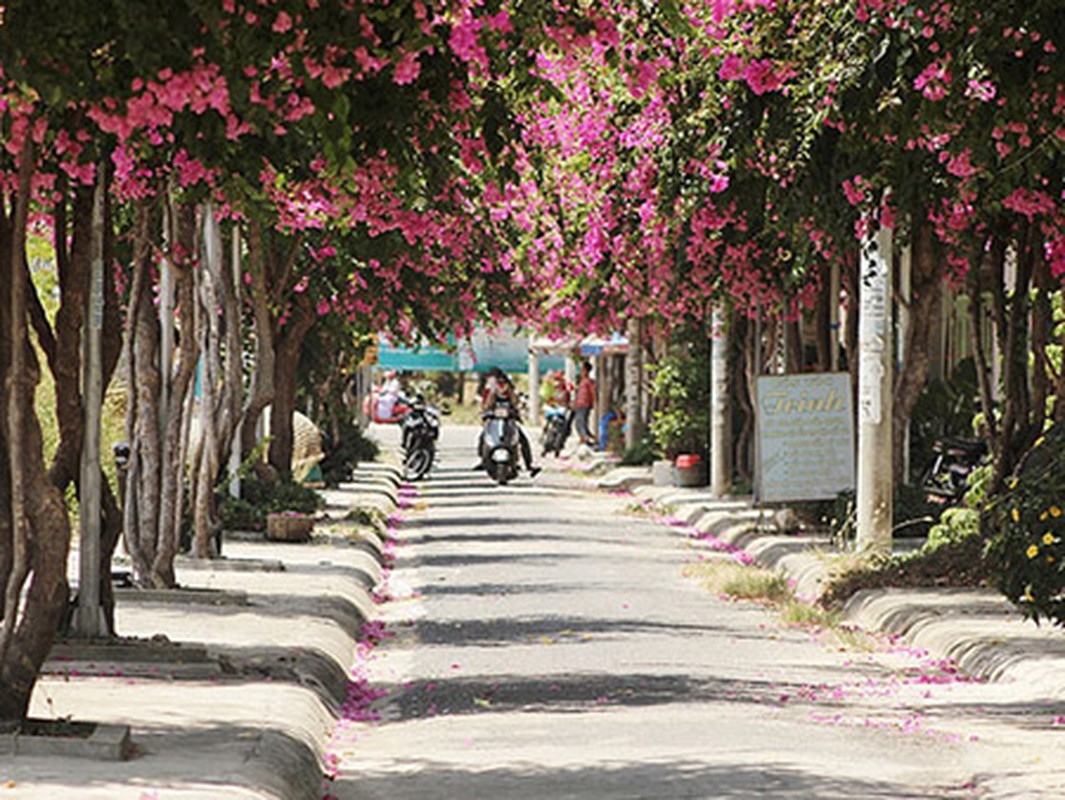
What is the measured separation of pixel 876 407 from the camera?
23516 mm

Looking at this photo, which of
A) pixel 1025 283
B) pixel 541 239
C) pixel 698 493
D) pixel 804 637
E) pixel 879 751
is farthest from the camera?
pixel 698 493

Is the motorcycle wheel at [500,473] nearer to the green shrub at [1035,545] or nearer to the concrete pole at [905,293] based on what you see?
the concrete pole at [905,293]

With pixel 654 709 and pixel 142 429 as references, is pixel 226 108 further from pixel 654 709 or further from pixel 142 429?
pixel 142 429

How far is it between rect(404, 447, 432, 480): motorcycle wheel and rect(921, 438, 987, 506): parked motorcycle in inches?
779

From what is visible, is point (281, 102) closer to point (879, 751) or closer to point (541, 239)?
point (879, 751)

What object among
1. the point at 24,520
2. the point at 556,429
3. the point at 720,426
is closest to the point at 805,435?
the point at 720,426

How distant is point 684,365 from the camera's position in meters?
42.4

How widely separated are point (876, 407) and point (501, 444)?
75.4 feet

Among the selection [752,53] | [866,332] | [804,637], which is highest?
[752,53]

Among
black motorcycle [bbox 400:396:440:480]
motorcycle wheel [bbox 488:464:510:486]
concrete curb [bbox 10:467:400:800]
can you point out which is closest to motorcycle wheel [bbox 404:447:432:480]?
black motorcycle [bbox 400:396:440:480]

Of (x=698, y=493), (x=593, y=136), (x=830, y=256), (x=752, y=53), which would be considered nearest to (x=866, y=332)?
(x=830, y=256)

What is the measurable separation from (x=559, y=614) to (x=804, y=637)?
2103 millimetres

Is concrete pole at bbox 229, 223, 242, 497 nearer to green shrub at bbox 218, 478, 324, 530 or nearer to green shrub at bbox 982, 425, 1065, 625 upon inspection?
green shrub at bbox 218, 478, 324, 530

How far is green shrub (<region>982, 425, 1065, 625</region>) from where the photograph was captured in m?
14.4
